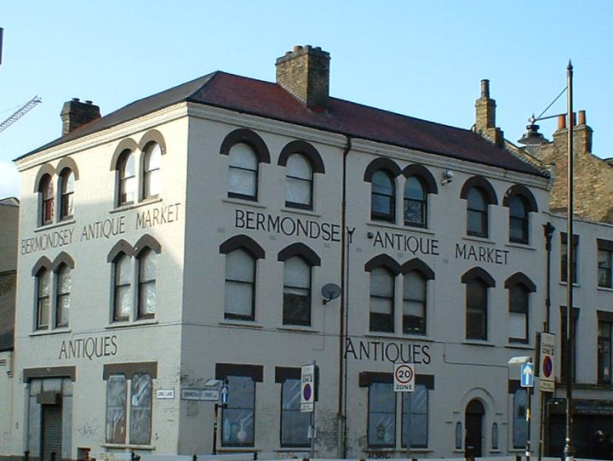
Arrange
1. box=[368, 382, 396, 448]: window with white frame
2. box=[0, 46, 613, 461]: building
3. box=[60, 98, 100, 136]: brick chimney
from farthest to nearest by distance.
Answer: box=[60, 98, 100, 136]: brick chimney → box=[368, 382, 396, 448]: window with white frame → box=[0, 46, 613, 461]: building

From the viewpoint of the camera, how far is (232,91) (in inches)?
1474

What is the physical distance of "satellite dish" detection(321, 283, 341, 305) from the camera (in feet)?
121

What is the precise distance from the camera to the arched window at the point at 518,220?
42.9 m

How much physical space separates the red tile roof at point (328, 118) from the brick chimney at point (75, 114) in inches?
53.8

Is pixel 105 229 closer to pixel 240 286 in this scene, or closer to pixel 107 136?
pixel 107 136

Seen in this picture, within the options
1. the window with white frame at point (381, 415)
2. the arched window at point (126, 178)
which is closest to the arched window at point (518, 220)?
the window with white frame at point (381, 415)

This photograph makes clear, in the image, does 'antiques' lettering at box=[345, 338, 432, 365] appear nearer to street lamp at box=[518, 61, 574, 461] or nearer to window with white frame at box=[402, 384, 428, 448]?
window with white frame at box=[402, 384, 428, 448]

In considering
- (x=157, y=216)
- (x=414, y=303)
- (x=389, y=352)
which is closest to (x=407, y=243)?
(x=414, y=303)

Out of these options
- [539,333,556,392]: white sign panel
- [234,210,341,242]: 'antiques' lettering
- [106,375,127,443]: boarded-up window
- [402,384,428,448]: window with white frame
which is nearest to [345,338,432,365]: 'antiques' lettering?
[402,384,428,448]: window with white frame

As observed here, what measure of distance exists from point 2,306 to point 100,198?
1059cm

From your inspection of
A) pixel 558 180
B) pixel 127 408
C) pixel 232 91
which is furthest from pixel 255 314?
pixel 558 180

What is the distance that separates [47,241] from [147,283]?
627 centimetres

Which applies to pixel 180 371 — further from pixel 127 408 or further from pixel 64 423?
pixel 64 423

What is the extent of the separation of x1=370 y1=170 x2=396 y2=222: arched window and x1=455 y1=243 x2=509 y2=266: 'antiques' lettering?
290cm
